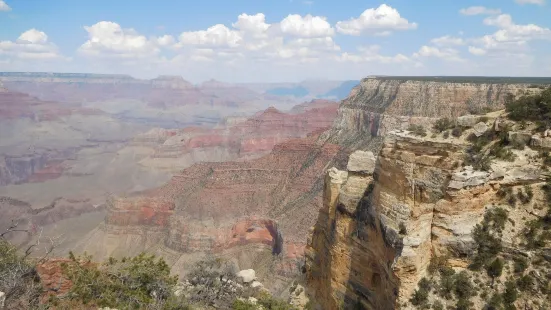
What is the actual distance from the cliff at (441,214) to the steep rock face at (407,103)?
36.9 m

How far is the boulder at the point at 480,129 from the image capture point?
51.2ft

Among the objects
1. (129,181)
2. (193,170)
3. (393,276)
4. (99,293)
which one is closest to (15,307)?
(99,293)

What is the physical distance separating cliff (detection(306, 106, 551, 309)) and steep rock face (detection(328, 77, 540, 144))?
36.9 meters

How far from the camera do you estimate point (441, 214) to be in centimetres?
1266

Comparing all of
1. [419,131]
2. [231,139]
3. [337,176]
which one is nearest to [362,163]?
[337,176]

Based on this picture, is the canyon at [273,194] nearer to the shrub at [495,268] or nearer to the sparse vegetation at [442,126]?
the sparse vegetation at [442,126]

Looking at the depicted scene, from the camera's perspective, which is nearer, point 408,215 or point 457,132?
point 408,215

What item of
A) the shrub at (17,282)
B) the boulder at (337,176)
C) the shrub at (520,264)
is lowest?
the shrub at (17,282)

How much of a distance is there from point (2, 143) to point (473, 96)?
6459 inches

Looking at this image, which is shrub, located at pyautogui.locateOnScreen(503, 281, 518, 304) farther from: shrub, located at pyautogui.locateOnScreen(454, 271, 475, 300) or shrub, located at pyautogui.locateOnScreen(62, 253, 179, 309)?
shrub, located at pyautogui.locateOnScreen(62, 253, 179, 309)

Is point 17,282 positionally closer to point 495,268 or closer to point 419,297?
point 419,297

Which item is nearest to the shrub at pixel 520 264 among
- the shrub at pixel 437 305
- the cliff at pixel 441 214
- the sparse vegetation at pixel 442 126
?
the cliff at pixel 441 214

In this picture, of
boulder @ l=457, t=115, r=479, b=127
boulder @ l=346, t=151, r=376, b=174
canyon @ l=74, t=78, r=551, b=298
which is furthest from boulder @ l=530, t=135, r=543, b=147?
canyon @ l=74, t=78, r=551, b=298

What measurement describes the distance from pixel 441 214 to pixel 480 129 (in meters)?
5.07
